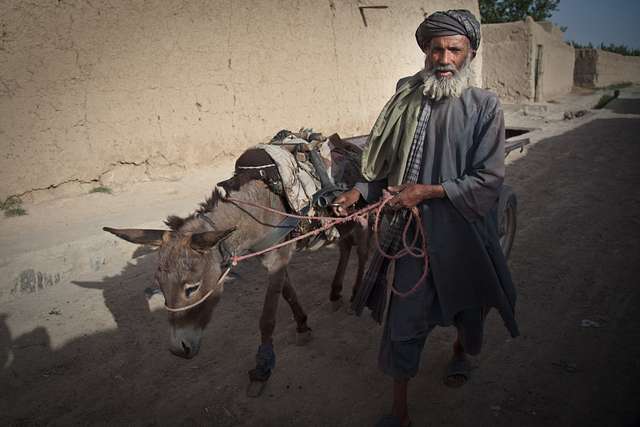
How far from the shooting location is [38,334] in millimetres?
3287

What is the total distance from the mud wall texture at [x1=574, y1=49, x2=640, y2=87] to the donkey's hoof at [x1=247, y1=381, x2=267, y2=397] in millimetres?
29960

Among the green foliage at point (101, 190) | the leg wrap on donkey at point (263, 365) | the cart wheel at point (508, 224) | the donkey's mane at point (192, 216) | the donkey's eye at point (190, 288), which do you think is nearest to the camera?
the donkey's eye at point (190, 288)

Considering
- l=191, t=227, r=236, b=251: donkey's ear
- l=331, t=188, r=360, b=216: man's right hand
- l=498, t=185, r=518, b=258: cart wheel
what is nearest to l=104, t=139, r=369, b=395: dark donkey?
l=191, t=227, r=236, b=251: donkey's ear

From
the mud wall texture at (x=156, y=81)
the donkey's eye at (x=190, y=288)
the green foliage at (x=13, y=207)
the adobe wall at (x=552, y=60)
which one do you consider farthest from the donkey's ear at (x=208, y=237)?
the adobe wall at (x=552, y=60)

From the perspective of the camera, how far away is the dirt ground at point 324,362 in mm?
2453

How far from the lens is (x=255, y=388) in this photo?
265cm

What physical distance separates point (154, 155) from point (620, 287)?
20.9 feet

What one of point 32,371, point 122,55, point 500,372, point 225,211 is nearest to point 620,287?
point 500,372

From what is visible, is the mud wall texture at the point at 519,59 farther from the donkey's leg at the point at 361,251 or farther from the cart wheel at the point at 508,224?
the donkey's leg at the point at 361,251

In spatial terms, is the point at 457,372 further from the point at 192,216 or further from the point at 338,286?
the point at 192,216

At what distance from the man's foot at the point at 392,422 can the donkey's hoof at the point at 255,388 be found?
801 mm

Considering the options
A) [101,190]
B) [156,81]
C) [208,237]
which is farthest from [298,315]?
[156,81]

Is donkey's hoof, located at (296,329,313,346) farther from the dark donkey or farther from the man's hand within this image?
the man's hand

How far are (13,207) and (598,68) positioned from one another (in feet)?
101
